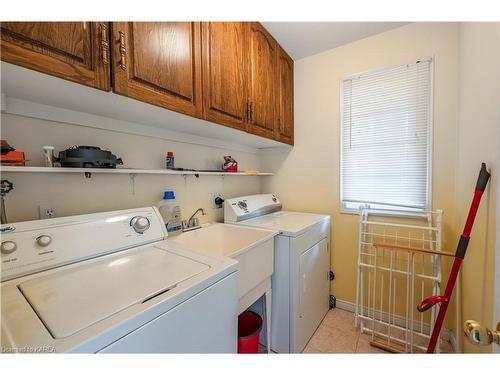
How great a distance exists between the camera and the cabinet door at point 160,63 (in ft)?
2.68

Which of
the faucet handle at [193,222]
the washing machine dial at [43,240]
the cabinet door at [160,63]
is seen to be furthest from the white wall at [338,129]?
the washing machine dial at [43,240]

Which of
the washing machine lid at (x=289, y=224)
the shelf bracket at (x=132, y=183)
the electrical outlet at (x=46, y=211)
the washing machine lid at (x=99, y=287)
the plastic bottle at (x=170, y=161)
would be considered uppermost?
the plastic bottle at (x=170, y=161)

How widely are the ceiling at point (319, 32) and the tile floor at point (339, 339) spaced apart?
99.3 inches

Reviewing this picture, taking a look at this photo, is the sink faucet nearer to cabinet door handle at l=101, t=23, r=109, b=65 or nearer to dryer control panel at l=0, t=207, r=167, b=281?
dryer control panel at l=0, t=207, r=167, b=281

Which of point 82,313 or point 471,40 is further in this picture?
point 471,40

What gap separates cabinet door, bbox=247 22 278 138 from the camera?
1543 mm

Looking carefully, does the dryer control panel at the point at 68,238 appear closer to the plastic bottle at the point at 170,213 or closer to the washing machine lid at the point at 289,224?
the plastic bottle at the point at 170,213

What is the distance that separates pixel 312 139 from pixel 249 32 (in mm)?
1100

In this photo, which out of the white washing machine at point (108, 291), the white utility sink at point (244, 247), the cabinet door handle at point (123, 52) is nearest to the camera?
the white washing machine at point (108, 291)

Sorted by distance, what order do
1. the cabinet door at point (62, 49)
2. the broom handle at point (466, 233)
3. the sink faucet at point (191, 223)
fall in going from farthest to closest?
the sink faucet at point (191, 223), the broom handle at point (466, 233), the cabinet door at point (62, 49)

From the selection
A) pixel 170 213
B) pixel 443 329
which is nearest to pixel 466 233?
pixel 443 329
